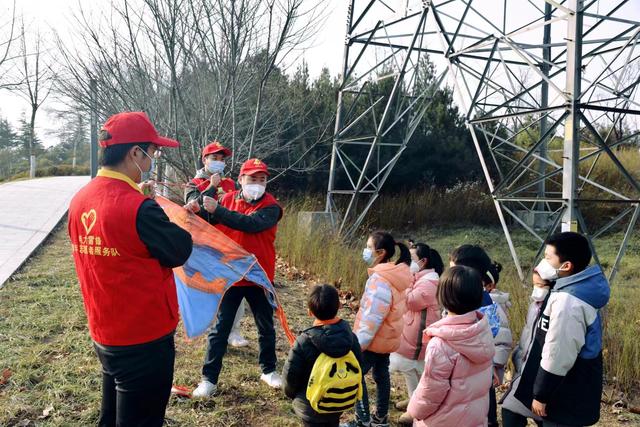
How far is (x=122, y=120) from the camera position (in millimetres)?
2508

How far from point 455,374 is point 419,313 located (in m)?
1.22

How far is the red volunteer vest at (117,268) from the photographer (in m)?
2.32

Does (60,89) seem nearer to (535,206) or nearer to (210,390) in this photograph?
(210,390)

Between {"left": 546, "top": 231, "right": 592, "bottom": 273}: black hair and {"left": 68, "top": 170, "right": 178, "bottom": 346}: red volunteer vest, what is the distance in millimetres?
2029

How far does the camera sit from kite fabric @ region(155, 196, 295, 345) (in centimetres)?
375

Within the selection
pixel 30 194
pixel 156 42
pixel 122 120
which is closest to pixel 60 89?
pixel 156 42

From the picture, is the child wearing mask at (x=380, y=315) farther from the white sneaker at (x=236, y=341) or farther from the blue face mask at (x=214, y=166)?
the white sneaker at (x=236, y=341)

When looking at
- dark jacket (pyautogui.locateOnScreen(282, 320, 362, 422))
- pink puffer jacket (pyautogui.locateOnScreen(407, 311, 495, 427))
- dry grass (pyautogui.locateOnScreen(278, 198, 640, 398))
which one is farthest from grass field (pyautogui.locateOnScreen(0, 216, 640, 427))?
pink puffer jacket (pyautogui.locateOnScreen(407, 311, 495, 427))

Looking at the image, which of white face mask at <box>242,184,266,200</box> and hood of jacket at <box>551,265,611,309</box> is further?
white face mask at <box>242,184,266,200</box>

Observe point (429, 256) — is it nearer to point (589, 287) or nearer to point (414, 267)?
point (414, 267)

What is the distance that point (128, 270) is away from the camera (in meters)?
2.36

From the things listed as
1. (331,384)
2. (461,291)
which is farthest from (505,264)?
(331,384)

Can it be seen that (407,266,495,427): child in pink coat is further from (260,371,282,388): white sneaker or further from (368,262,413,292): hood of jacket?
(260,371,282,388): white sneaker

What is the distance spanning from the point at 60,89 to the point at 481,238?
1078 cm
